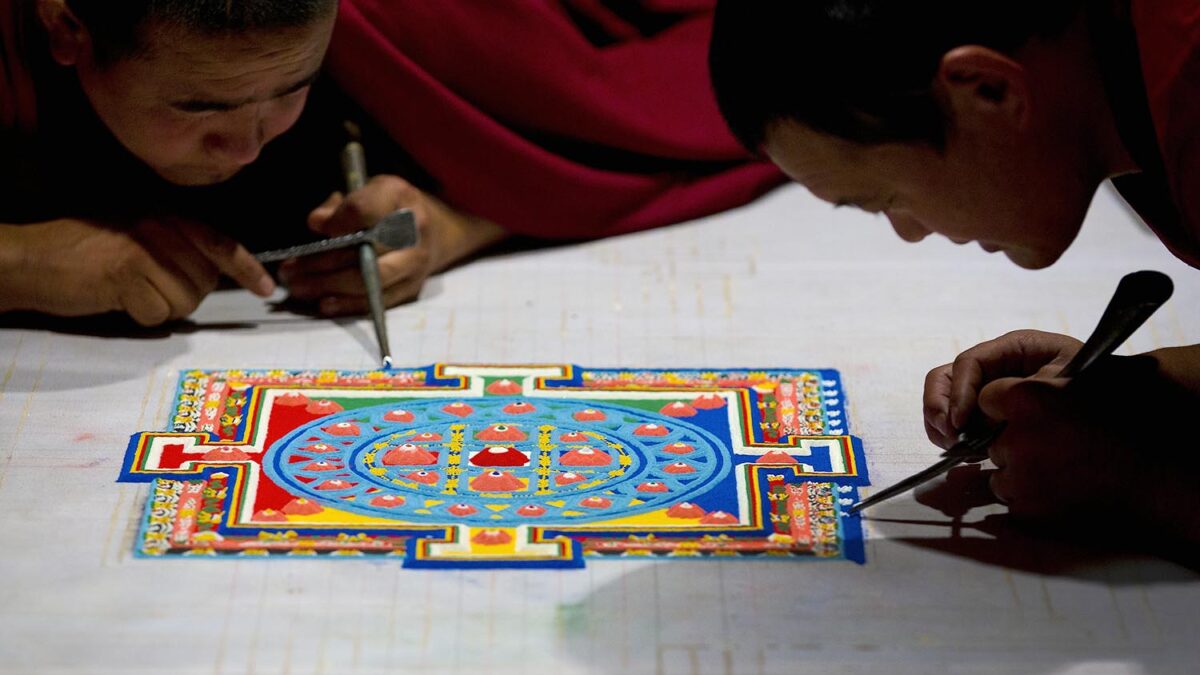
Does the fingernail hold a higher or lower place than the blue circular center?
higher

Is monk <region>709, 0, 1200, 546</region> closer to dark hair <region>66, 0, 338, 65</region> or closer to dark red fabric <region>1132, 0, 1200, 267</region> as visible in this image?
dark red fabric <region>1132, 0, 1200, 267</region>

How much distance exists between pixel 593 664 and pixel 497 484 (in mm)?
238

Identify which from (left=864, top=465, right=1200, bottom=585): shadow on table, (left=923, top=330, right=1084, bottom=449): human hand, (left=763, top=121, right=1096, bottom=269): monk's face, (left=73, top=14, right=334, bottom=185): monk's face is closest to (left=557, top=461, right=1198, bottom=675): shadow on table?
(left=864, top=465, right=1200, bottom=585): shadow on table

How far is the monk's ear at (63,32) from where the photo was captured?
1.33 m

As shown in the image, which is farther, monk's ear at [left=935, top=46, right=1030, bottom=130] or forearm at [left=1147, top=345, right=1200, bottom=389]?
forearm at [left=1147, top=345, right=1200, bottom=389]

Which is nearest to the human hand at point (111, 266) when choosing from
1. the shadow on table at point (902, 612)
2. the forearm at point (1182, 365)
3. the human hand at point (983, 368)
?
the shadow on table at point (902, 612)

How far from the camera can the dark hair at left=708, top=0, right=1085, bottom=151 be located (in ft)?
3.19

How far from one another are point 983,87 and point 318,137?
0.81 meters

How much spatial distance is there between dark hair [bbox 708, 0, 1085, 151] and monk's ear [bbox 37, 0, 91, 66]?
60 cm

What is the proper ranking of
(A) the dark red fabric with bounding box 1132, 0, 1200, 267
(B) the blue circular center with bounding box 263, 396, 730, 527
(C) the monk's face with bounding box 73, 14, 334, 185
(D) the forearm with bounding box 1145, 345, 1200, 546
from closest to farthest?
(A) the dark red fabric with bounding box 1132, 0, 1200, 267, (D) the forearm with bounding box 1145, 345, 1200, 546, (B) the blue circular center with bounding box 263, 396, 730, 527, (C) the monk's face with bounding box 73, 14, 334, 185

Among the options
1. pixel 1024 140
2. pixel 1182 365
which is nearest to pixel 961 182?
pixel 1024 140

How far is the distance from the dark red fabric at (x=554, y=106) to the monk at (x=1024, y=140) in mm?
584

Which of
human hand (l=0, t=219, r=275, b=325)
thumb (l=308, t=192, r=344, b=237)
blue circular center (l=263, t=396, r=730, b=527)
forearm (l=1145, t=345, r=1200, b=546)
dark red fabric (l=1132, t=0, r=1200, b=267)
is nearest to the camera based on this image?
dark red fabric (l=1132, t=0, r=1200, b=267)

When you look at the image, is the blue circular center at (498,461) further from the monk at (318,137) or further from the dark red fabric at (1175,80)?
the dark red fabric at (1175,80)
